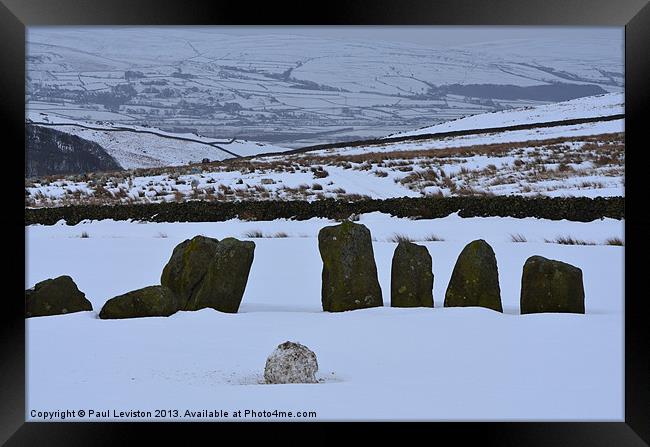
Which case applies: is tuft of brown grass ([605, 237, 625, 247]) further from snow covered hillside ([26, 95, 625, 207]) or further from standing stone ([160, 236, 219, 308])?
snow covered hillside ([26, 95, 625, 207])

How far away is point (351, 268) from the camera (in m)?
9.49

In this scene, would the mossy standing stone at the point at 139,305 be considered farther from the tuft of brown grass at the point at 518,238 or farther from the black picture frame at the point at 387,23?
the tuft of brown grass at the point at 518,238

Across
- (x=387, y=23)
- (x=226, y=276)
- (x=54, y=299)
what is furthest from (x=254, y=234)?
(x=387, y=23)

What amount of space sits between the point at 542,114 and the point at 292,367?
244 feet

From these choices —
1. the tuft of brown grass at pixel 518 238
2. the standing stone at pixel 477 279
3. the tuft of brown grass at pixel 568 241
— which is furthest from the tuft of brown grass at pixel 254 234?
the standing stone at pixel 477 279

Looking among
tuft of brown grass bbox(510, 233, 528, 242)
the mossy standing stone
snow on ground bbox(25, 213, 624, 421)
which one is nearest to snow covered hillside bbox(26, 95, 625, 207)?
tuft of brown grass bbox(510, 233, 528, 242)

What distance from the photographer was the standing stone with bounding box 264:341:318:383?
666 cm

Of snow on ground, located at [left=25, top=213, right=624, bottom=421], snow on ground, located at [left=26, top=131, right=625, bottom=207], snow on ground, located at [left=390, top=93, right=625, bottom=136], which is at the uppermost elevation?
snow on ground, located at [left=390, top=93, right=625, bottom=136]

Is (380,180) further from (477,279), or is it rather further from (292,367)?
(292,367)

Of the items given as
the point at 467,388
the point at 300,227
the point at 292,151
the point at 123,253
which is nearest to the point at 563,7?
the point at 467,388

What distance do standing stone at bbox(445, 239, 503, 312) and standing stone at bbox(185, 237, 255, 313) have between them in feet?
7.67
